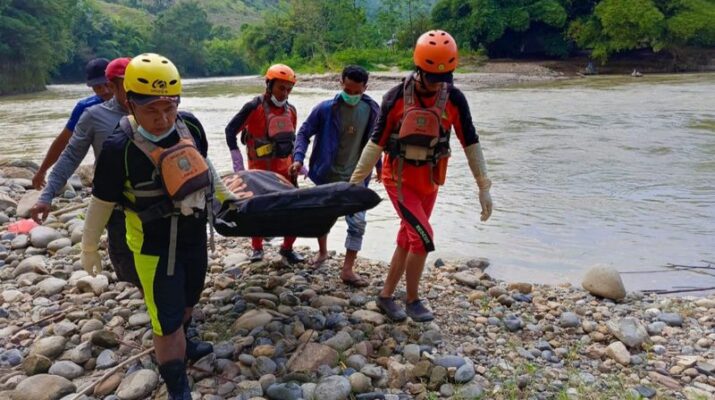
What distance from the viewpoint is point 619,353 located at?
379 cm

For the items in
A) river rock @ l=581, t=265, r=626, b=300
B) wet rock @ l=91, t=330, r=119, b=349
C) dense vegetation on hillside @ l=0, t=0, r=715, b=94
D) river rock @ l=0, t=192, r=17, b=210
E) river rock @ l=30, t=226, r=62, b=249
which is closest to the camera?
wet rock @ l=91, t=330, r=119, b=349

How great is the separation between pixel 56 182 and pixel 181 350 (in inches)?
53.9

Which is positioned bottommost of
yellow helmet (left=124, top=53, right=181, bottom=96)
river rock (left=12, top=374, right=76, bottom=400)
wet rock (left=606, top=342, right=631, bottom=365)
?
wet rock (left=606, top=342, right=631, bottom=365)

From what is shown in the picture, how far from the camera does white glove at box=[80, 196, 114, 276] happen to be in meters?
3.00

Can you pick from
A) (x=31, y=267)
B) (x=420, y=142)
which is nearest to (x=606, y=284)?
(x=420, y=142)

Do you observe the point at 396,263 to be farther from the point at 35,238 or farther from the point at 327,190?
the point at 35,238

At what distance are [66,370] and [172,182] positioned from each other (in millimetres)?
1465

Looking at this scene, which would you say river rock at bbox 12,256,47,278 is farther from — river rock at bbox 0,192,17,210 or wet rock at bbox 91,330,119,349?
river rock at bbox 0,192,17,210

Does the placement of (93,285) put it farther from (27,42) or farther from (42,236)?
(27,42)

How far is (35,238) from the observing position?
19.9 feet

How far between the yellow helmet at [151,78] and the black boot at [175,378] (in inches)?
53.6

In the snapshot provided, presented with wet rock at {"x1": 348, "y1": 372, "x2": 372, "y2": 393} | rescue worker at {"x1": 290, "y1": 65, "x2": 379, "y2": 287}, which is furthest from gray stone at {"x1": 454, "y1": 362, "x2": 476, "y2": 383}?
rescue worker at {"x1": 290, "y1": 65, "x2": 379, "y2": 287}

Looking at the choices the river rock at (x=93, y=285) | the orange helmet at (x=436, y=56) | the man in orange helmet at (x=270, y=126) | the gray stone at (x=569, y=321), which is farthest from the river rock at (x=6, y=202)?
the gray stone at (x=569, y=321)

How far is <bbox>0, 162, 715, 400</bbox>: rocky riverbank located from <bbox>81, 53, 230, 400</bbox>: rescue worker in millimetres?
565
